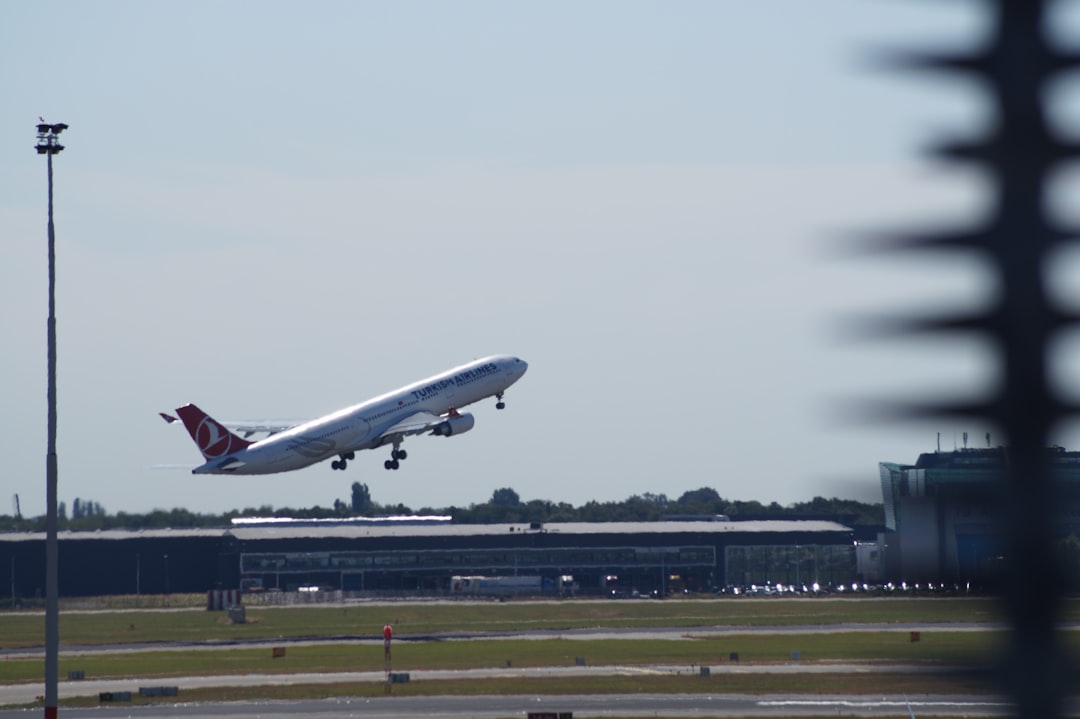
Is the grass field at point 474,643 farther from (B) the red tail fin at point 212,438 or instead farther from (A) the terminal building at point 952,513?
(A) the terminal building at point 952,513

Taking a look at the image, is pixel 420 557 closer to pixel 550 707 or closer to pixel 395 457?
pixel 395 457

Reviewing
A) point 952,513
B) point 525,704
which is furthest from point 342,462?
point 952,513

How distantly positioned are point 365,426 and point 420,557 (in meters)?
70.1

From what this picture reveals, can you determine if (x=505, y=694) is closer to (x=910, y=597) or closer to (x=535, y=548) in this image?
(x=910, y=597)

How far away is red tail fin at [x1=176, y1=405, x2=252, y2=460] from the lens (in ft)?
377

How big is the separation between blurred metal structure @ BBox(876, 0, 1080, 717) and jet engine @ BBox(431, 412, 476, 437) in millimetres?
116929

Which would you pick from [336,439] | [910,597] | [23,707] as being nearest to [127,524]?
[336,439]

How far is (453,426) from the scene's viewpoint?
121m

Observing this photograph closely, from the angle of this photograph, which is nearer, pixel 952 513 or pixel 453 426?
pixel 952 513

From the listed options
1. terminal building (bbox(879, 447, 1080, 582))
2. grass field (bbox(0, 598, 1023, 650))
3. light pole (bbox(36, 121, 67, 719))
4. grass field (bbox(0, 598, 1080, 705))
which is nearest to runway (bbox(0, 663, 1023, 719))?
grass field (bbox(0, 598, 1080, 705))

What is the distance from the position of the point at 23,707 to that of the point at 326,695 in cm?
1361

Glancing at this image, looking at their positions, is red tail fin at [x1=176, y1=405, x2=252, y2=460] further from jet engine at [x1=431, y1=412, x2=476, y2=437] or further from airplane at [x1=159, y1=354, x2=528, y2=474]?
jet engine at [x1=431, y1=412, x2=476, y2=437]

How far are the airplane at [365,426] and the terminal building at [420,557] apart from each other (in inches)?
2041

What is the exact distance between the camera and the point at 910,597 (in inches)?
184
